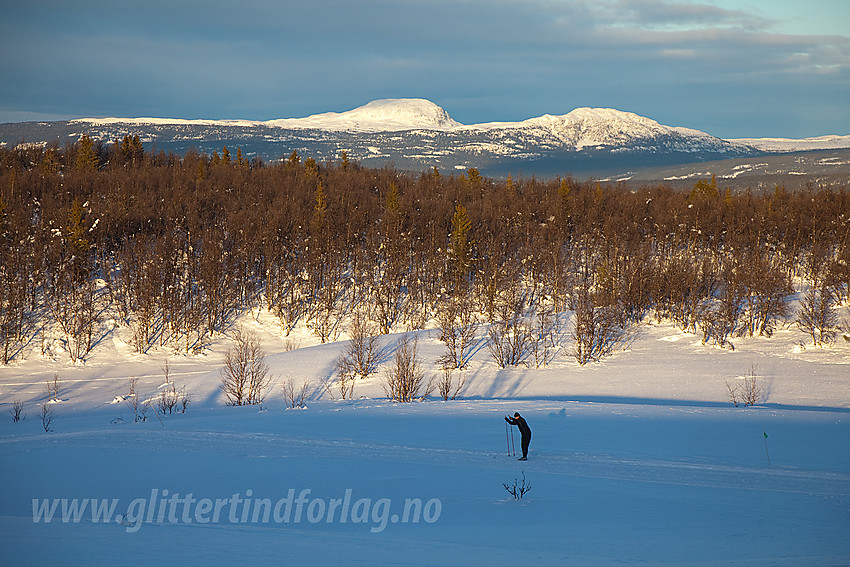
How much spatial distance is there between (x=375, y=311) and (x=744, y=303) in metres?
25.4

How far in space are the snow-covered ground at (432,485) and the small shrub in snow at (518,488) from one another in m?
0.13

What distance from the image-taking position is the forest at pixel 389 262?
123ft

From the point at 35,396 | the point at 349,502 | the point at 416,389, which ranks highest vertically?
the point at 349,502

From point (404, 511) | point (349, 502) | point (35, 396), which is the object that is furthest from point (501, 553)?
point (35, 396)

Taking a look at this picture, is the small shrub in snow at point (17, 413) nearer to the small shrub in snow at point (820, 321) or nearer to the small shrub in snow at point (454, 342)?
the small shrub in snow at point (454, 342)

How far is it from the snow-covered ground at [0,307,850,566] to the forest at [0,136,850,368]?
44.3 ft

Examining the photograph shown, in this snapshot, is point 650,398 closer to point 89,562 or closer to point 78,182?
point 89,562

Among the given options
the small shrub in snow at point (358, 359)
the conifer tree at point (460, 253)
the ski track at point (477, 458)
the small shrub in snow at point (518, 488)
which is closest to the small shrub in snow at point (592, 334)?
the small shrub in snow at point (358, 359)

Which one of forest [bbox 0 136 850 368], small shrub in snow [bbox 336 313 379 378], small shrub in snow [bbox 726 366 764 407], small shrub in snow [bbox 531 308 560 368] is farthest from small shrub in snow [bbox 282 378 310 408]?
small shrub in snow [bbox 726 366 764 407]

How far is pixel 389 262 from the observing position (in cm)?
5003

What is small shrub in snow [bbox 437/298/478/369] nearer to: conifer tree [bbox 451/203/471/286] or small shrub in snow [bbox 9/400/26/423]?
conifer tree [bbox 451/203/471/286]

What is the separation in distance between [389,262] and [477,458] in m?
37.3

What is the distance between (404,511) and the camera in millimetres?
10086

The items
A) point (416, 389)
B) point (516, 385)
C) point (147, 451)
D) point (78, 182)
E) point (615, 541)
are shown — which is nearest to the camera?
point (615, 541)
